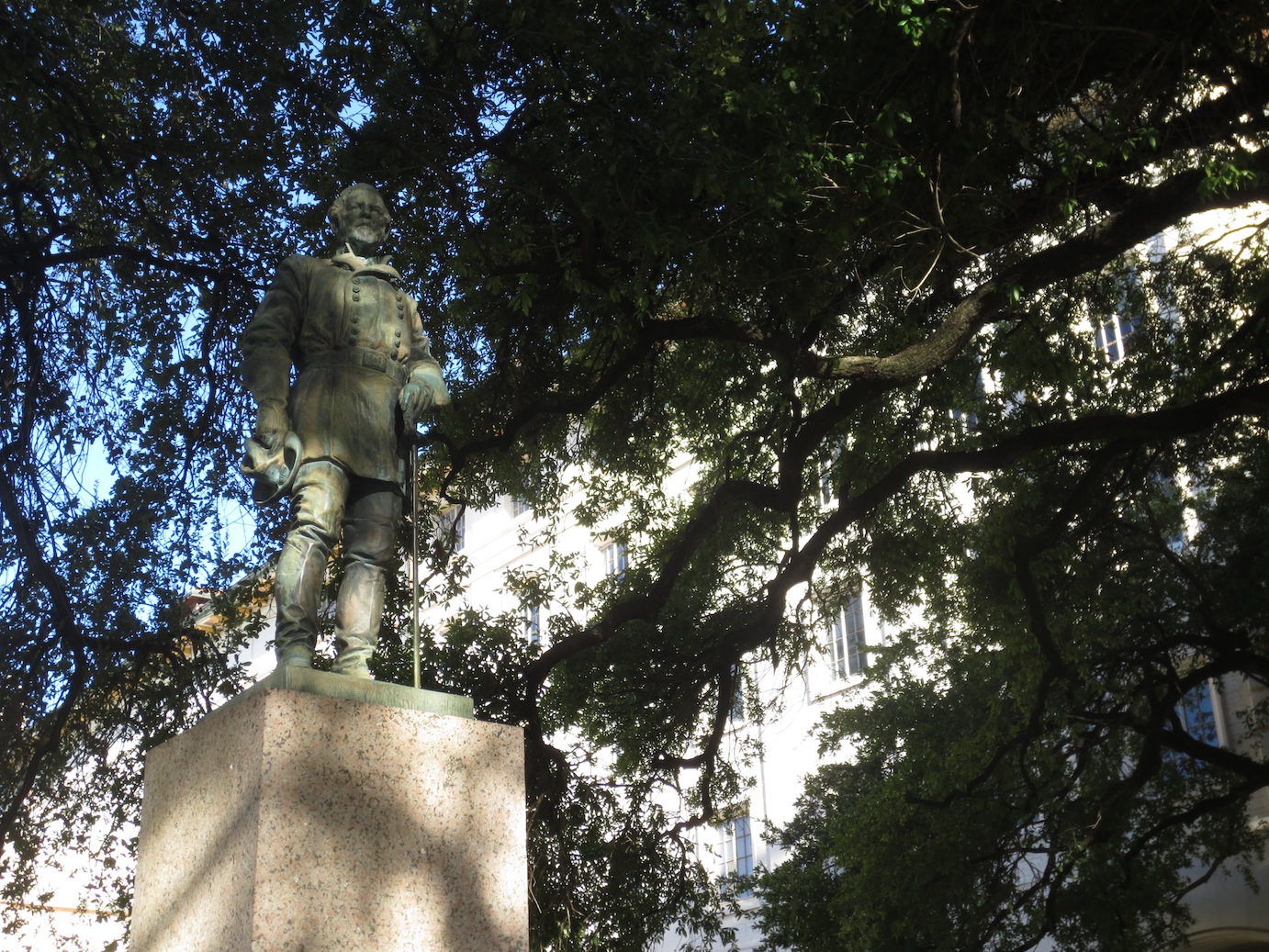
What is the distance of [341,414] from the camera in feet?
18.3

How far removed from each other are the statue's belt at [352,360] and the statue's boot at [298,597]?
780 mm

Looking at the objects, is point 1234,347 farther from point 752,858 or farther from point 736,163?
point 752,858

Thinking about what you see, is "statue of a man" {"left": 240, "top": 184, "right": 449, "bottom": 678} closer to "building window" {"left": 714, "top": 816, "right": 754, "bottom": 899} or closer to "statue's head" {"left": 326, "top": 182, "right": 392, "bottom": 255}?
"statue's head" {"left": 326, "top": 182, "right": 392, "bottom": 255}

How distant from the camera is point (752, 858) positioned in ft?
87.2

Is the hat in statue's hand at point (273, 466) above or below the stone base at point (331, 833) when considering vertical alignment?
above

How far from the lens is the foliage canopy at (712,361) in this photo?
9.34m

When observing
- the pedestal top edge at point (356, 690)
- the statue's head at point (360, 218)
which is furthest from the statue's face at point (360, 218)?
the pedestal top edge at point (356, 690)

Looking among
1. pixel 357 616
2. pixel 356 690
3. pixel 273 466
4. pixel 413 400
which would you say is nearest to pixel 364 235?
pixel 413 400

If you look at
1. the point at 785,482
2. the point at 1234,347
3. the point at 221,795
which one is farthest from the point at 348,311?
the point at 1234,347

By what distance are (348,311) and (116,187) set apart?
5.78 metres

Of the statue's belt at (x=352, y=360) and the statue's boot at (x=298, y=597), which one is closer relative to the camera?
the statue's boot at (x=298, y=597)

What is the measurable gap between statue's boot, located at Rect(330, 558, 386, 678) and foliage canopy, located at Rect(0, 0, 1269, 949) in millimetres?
3922

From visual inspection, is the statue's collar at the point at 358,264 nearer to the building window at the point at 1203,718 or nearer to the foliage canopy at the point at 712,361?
the foliage canopy at the point at 712,361

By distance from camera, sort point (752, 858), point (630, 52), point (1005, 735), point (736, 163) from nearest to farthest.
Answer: point (736, 163), point (630, 52), point (1005, 735), point (752, 858)
